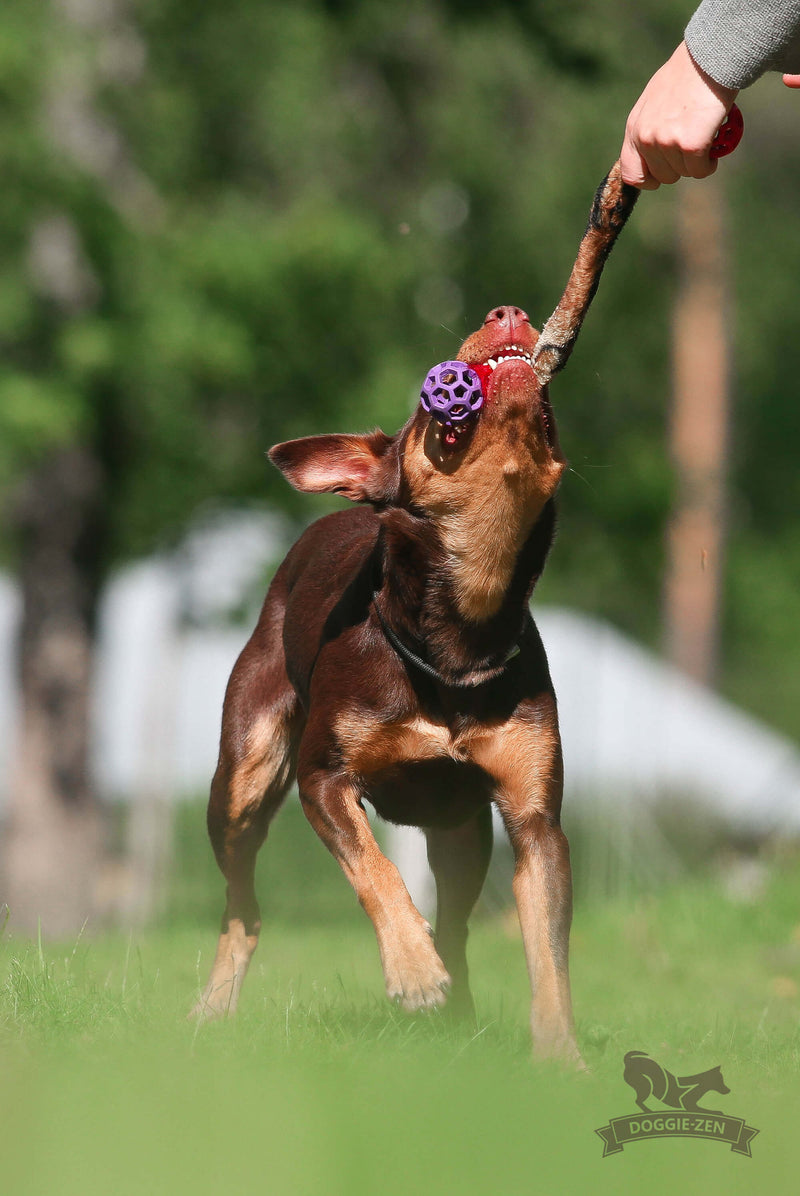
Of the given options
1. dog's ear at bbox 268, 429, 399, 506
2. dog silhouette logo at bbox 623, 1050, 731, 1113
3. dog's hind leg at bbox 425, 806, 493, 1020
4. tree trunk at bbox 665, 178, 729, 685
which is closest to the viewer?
dog silhouette logo at bbox 623, 1050, 731, 1113

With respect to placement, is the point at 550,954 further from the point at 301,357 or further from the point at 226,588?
the point at 226,588

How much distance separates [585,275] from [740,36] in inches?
32.8

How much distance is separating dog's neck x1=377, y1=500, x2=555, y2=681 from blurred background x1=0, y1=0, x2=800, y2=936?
5.13 m

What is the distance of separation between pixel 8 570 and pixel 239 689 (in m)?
14.0

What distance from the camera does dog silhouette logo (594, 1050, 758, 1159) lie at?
335 cm

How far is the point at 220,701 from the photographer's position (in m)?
13.6

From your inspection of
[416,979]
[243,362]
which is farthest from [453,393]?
[243,362]

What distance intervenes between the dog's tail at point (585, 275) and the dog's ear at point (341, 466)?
1.92ft

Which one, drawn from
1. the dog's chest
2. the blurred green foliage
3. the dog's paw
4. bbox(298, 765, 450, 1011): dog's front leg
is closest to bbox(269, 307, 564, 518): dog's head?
the dog's chest

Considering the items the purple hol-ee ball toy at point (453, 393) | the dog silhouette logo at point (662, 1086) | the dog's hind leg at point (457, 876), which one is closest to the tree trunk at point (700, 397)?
the dog's hind leg at point (457, 876)

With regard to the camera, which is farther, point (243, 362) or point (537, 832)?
point (243, 362)

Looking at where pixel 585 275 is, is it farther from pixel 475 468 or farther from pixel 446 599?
pixel 446 599

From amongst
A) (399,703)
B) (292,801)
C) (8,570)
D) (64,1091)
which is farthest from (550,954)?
(8,570)

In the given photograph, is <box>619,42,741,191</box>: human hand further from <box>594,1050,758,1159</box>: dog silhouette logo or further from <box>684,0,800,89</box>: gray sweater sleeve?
<box>594,1050,758,1159</box>: dog silhouette logo
